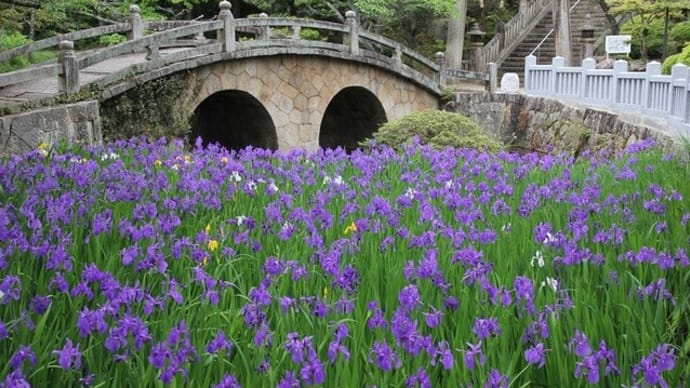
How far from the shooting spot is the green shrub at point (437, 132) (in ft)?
40.2

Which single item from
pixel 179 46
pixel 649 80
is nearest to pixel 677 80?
pixel 649 80

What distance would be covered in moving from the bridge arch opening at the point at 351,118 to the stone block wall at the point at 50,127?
7770 mm

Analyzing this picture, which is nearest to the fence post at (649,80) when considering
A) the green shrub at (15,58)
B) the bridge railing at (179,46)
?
the bridge railing at (179,46)

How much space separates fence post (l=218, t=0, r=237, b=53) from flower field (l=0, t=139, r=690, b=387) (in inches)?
361

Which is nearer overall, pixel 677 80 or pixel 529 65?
pixel 677 80

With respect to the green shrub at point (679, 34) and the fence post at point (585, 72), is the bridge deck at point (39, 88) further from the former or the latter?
the green shrub at point (679, 34)

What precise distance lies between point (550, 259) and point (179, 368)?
1893 mm

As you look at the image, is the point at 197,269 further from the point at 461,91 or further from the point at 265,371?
the point at 461,91

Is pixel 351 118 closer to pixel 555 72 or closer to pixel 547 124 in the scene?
pixel 555 72

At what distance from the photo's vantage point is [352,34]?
55.4ft

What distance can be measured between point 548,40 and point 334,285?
961 inches

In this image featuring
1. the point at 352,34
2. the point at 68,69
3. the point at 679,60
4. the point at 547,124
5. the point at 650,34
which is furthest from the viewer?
the point at 650,34

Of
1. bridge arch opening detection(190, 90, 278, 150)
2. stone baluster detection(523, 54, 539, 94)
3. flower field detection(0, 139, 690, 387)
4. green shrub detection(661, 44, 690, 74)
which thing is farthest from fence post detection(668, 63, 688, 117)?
bridge arch opening detection(190, 90, 278, 150)

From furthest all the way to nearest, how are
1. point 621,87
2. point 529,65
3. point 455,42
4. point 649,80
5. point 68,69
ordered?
point 455,42, point 529,65, point 621,87, point 649,80, point 68,69
